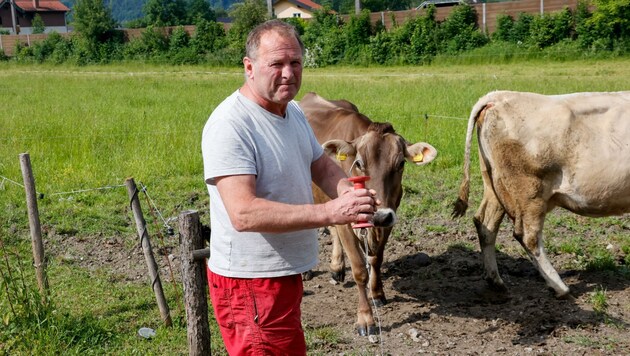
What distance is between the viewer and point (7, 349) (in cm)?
497

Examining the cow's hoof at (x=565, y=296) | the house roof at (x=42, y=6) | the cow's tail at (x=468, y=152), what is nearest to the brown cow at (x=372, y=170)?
the cow's tail at (x=468, y=152)

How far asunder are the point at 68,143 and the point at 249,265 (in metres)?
9.66

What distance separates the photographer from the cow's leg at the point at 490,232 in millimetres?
6418

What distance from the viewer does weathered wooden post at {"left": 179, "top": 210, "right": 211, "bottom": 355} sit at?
4008 mm

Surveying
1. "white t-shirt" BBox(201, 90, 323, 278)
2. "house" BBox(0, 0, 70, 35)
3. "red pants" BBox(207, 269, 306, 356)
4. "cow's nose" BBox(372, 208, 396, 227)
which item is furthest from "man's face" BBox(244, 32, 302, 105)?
"house" BBox(0, 0, 70, 35)

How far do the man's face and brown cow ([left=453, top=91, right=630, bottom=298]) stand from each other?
141 inches

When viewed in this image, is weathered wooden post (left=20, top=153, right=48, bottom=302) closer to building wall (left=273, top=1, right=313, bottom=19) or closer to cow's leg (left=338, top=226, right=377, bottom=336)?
cow's leg (left=338, top=226, right=377, bottom=336)

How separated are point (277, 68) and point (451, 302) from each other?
367 cm

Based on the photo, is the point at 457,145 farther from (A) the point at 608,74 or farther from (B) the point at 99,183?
(A) the point at 608,74

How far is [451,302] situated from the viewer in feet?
20.4

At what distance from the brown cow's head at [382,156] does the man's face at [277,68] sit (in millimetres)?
2415

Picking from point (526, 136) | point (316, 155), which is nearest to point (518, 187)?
point (526, 136)

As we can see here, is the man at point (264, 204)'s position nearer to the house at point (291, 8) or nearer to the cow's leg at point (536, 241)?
the cow's leg at point (536, 241)

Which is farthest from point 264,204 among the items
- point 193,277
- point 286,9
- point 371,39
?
point 286,9
